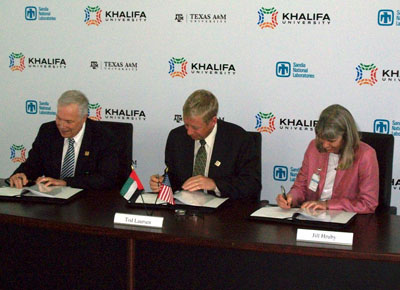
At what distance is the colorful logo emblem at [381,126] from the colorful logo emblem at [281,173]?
711 millimetres

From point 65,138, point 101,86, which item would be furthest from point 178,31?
point 65,138

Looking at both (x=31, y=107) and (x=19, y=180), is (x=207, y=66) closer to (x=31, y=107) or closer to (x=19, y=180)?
(x=31, y=107)

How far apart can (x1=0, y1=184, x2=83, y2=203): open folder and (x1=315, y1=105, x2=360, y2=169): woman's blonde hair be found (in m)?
1.35

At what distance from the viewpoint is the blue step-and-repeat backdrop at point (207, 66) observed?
14.0 ft

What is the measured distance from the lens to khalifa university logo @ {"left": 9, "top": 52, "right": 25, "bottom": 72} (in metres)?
5.18

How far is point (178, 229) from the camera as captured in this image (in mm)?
2744

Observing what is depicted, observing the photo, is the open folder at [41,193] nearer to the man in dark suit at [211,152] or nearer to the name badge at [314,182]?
the man in dark suit at [211,152]

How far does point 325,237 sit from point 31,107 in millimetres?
3348

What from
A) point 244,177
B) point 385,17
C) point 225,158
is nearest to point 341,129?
point 244,177

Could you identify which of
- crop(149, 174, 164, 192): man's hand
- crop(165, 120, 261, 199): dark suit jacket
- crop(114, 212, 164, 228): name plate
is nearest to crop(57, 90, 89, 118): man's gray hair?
crop(165, 120, 261, 199): dark suit jacket

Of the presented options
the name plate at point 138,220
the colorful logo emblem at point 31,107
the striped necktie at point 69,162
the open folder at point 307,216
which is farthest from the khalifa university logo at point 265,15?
the name plate at point 138,220

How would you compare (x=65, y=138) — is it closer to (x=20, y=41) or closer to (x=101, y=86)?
(x=101, y=86)

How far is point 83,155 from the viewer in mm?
3740

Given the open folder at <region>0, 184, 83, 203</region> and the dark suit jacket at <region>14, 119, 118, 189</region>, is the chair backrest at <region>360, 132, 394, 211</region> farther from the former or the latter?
the open folder at <region>0, 184, 83, 203</region>
